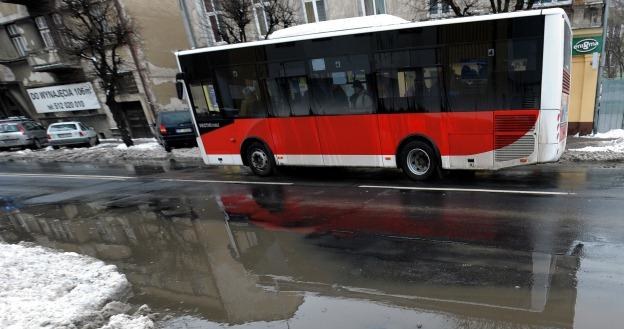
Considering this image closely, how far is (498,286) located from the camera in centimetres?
423

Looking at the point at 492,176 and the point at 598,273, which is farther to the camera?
the point at 492,176

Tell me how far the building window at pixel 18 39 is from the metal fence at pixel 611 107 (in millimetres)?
33366

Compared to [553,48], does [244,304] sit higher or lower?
lower

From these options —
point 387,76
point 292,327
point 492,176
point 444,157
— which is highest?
point 387,76

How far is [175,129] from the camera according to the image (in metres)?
16.6

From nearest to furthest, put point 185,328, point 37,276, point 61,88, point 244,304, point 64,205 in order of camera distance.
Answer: point 185,328
point 244,304
point 37,276
point 64,205
point 61,88

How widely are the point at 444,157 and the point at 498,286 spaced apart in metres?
4.42

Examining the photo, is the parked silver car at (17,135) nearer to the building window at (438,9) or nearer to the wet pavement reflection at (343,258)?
the wet pavement reflection at (343,258)

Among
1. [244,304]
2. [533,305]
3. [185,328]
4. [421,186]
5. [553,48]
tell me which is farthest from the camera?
[421,186]

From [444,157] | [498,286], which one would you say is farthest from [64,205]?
[498,286]

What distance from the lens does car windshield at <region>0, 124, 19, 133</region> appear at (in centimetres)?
2259

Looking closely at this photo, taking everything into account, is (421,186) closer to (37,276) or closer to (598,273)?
(598,273)

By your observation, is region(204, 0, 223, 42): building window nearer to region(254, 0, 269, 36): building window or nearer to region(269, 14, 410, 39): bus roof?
region(254, 0, 269, 36): building window

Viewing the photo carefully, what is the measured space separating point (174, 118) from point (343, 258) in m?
13.6
